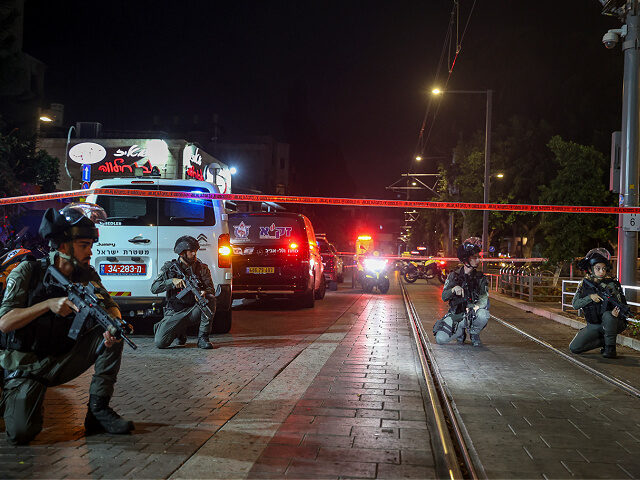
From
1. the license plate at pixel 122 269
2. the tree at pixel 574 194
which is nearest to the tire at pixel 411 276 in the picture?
the tree at pixel 574 194

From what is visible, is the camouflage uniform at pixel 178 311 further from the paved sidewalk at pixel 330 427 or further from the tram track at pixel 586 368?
the tram track at pixel 586 368

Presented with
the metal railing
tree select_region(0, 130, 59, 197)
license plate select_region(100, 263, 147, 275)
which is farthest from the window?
the metal railing

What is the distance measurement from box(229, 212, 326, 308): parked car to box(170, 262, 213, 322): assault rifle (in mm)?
5971

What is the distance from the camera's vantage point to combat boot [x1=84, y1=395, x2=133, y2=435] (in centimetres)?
446

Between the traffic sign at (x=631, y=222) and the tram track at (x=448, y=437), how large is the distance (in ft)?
19.5

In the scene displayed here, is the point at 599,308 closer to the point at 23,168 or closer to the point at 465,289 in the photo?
the point at 465,289

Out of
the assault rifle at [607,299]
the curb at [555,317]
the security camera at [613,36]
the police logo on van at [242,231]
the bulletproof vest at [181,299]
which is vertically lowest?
the curb at [555,317]

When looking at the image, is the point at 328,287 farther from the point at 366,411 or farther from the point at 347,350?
the point at 366,411

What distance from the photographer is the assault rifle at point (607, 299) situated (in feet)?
26.5

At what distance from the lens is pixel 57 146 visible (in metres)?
38.2

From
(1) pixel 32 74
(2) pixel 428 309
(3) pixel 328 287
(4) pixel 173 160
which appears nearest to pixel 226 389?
(2) pixel 428 309

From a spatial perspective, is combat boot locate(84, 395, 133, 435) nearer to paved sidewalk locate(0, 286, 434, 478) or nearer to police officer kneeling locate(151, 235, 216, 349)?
paved sidewalk locate(0, 286, 434, 478)

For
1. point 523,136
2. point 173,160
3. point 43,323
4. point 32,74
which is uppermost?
point 32,74

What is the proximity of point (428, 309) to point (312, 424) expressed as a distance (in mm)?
11166
